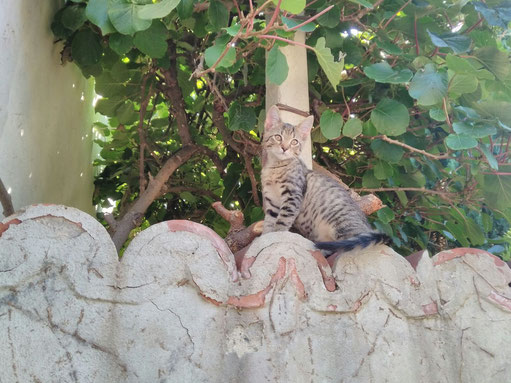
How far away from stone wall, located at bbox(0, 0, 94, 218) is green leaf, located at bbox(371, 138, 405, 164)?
1738 mm

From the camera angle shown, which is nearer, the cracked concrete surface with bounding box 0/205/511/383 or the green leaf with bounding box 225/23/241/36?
the cracked concrete surface with bounding box 0/205/511/383

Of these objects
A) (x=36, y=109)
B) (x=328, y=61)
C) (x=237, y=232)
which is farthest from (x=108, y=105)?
(x=328, y=61)

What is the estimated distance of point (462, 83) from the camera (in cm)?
225

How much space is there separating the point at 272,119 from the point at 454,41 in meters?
0.96

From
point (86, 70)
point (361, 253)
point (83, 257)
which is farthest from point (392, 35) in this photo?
point (83, 257)

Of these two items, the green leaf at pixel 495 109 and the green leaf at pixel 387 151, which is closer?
the green leaf at pixel 495 109

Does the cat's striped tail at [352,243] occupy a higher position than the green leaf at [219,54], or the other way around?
the green leaf at [219,54]

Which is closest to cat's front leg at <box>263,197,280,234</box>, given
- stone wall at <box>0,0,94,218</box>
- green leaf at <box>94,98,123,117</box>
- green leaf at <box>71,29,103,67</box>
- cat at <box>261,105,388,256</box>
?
cat at <box>261,105,388,256</box>

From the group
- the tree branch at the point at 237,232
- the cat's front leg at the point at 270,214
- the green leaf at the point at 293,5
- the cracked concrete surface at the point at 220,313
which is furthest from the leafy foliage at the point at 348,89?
the cracked concrete surface at the point at 220,313

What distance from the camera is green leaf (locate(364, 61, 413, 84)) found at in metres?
2.30

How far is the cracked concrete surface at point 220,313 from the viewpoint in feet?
5.35

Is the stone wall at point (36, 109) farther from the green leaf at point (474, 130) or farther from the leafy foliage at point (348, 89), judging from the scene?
the green leaf at point (474, 130)

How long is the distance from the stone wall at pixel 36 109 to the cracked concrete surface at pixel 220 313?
695 millimetres

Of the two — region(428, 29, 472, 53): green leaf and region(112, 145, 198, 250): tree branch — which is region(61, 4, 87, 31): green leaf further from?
region(428, 29, 472, 53): green leaf
